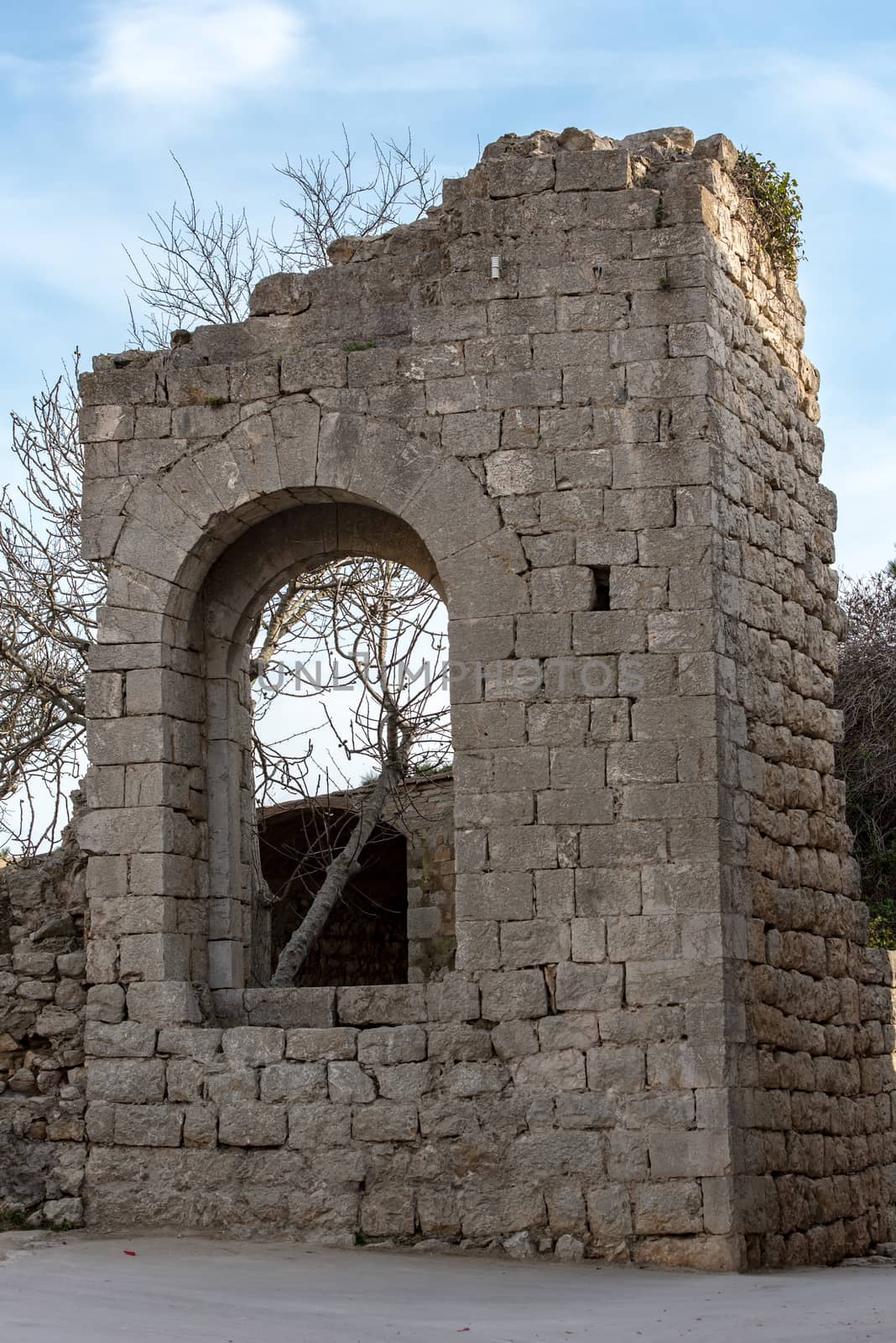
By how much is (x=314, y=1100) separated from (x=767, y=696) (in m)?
3.15

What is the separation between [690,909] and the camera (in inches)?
321

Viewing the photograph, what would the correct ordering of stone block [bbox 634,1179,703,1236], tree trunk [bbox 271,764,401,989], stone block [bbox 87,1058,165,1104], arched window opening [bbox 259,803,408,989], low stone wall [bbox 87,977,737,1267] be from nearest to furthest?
stone block [bbox 634,1179,703,1236]
low stone wall [bbox 87,977,737,1267]
stone block [bbox 87,1058,165,1104]
tree trunk [bbox 271,764,401,989]
arched window opening [bbox 259,803,408,989]

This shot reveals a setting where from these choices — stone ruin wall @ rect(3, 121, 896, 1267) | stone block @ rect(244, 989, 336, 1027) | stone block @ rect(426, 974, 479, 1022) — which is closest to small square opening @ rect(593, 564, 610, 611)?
stone ruin wall @ rect(3, 121, 896, 1267)

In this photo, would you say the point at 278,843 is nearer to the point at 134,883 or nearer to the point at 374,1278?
the point at 134,883

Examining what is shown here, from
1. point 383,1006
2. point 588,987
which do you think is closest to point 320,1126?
point 383,1006

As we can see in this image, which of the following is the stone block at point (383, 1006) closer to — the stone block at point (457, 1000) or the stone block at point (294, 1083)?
the stone block at point (457, 1000)

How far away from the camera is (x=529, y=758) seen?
8477 millimetres

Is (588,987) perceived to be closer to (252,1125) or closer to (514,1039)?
(514,1039)

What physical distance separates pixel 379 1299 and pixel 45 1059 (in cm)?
269

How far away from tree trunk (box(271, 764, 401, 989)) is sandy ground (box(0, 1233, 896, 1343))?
9.23 feet

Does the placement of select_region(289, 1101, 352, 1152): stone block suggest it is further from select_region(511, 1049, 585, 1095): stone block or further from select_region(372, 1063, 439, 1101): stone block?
select_region(511, 1049, 585, 1095): stone block

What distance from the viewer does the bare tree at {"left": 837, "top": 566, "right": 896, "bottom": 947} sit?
1505 cm

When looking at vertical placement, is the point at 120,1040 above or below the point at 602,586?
below

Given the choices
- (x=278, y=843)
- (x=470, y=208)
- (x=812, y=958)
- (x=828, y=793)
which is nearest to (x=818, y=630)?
(x=828, y=793)
